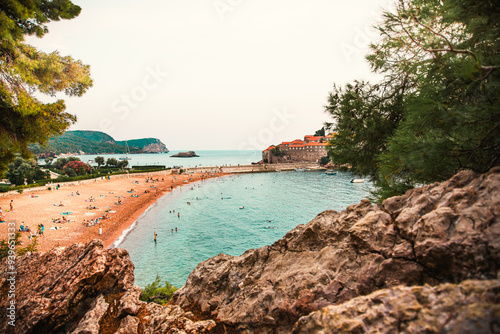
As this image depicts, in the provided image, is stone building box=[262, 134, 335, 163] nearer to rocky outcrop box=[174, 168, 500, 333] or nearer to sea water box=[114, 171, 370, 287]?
sea water box=[114, 171, 370, 287]

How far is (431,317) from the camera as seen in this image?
2.32 metres

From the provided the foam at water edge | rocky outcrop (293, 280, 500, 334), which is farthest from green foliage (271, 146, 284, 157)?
rocky outcrop (293, 280, 500, 334)

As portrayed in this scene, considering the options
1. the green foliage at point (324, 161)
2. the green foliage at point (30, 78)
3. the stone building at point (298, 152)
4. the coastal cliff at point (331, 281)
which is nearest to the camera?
the coastal cliff at point (331, 281)

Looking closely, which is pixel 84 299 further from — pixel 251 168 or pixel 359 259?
pixel 251 168

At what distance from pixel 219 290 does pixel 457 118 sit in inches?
209

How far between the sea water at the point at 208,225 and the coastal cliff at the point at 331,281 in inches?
470

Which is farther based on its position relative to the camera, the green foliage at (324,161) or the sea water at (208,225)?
the green foliage at (324,161)

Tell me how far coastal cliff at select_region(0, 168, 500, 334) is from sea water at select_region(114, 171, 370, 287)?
39.2 feet

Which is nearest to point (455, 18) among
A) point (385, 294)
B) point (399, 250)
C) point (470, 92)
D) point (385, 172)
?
point (470, 92)

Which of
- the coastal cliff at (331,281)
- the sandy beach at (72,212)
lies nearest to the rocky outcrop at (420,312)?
the coastal cliff at (331,281)

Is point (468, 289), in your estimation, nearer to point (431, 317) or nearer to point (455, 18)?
point (431, 317)

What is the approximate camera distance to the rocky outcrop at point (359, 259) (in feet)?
9.18

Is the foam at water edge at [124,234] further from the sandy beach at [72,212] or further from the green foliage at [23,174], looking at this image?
the green foliage at [23,174]

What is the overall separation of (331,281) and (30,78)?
9106 millimetres
